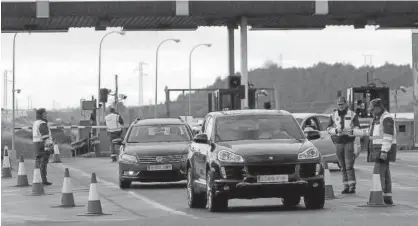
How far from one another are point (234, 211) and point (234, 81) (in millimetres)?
29901

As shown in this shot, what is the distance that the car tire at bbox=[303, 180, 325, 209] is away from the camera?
17.5 m

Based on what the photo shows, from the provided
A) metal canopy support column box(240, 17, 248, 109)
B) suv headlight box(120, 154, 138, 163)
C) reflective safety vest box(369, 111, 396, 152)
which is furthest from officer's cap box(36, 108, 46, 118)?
metal canopy support column box(240, 17, 248, 109)

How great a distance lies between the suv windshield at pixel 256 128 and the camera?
18500mm

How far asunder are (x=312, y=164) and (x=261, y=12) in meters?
29.9

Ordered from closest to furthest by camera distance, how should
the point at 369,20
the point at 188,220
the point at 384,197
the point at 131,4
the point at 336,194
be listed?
the point at 188,220, the point at 384,197, the point at 336,194, the point at 131,4, the point at 369,20

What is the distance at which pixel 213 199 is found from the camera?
57.8 feet

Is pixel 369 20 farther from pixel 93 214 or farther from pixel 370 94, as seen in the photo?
pixel 93 214

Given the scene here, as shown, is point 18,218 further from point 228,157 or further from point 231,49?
point 231,49

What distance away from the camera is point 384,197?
18.8 metres

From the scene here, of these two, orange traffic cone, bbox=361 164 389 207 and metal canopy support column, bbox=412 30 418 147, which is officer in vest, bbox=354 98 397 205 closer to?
orange traffic cone, bbox=361 164 389 207

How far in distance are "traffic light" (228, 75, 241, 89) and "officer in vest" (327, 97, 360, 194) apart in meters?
25.7

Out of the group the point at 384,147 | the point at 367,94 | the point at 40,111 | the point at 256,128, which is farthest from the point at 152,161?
the point at 367,94

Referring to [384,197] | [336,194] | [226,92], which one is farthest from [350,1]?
[384,197]

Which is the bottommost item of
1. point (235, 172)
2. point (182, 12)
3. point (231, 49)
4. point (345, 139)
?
point (235, 172)
